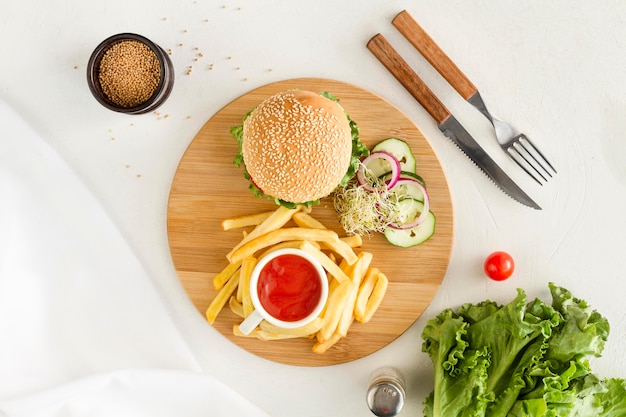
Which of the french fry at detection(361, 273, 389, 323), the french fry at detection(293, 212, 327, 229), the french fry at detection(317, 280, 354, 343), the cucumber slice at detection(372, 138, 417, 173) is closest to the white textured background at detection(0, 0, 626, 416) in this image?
the cucumber slice at detection(372, 138, 417, 173)

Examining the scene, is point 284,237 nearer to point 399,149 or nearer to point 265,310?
point 265,310

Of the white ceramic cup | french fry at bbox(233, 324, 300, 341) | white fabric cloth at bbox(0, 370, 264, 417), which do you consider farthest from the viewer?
white fabric cloth at bbox(0, 370, 264, 417)

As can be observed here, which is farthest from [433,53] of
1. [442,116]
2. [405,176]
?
[405,176]

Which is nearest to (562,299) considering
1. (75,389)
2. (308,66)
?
(308,66)

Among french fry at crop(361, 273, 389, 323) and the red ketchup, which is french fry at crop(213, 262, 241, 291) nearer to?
the red ketchup

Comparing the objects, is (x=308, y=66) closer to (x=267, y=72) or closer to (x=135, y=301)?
(x=267, y=72)

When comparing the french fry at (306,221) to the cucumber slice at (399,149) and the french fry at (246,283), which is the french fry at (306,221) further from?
the cucumber slice at (399,149)
